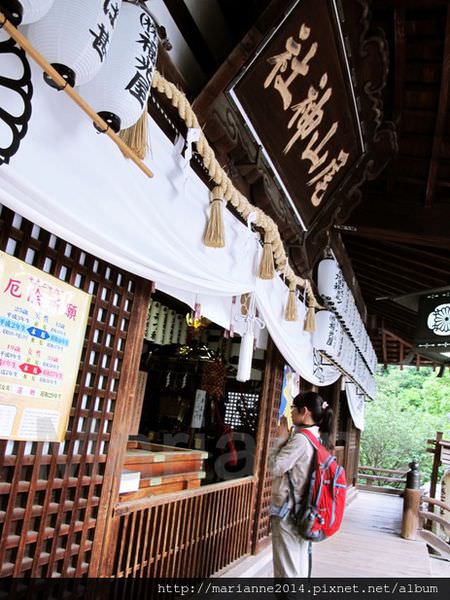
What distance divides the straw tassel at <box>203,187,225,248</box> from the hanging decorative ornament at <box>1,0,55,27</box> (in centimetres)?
172

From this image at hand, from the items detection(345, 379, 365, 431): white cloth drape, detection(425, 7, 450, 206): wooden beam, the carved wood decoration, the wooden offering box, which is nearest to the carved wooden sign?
the carved wood decoration

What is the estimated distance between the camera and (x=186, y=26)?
9.88 ft

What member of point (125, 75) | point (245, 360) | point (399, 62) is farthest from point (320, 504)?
point (399, 62)

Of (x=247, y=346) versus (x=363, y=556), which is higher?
(x=247, y=346)

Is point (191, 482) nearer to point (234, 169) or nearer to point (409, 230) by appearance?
point (234, 169)

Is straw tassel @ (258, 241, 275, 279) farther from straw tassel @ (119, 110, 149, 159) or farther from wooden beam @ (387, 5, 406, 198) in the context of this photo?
wooden beam @ (387, 5, 406, 198)

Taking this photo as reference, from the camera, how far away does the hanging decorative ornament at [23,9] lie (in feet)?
4.27

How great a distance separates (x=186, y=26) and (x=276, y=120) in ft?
3.16

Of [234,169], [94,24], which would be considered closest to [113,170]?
[94,24]

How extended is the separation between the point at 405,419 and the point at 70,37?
28.5m

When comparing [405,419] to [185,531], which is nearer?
[185,531]

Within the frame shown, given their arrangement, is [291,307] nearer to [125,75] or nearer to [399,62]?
[399,62]

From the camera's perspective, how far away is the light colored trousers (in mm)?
3420

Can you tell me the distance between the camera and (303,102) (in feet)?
12.4
